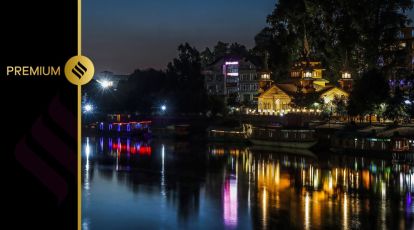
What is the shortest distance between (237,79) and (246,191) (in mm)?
67090

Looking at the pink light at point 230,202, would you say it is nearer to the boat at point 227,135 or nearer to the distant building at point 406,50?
the boat at point 227,135

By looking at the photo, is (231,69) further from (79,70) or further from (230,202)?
(79,70)

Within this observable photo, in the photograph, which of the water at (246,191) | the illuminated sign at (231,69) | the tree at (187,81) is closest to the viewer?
the water at (246,191)

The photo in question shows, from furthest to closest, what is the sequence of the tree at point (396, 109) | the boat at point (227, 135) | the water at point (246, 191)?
the boat at point (227, 135), the tree at point (396, 109), the water at point (246, 191)

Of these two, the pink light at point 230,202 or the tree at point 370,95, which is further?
the tree at point 370,95

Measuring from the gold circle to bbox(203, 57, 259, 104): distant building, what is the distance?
87.7m

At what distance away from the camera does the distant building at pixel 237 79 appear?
94.6 m

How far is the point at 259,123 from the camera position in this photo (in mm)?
66000

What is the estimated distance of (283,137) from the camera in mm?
53719

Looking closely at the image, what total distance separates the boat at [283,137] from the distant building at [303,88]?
11.5 meters

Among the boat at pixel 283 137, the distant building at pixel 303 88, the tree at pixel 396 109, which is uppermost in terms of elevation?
the distant building at pixel 303 88

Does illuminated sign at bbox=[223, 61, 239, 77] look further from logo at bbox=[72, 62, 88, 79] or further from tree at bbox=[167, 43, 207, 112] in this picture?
logo at bbox=[72, 62, 88, 79]

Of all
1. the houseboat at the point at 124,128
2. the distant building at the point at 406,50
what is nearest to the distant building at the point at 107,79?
the houseboat at the point at 124,128
